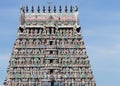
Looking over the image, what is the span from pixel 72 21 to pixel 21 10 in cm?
966

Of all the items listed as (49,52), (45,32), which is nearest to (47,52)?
(49,52)

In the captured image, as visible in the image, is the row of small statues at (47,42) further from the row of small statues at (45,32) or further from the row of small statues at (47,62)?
the row of small statues at (47,62)

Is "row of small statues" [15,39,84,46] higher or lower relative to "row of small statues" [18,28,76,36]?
lower

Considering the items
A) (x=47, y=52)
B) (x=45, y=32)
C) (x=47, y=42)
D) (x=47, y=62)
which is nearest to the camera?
(x=47, y=62)

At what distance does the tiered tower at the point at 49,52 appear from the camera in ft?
373

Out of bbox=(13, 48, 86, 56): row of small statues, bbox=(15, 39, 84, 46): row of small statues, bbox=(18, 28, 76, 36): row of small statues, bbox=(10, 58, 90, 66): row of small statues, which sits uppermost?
bbox=(18, 28, 76, 36): row of small statues

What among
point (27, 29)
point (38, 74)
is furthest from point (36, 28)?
point (38, 74)

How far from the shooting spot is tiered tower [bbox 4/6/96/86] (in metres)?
114

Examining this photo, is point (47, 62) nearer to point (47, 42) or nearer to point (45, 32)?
point (47, 42)

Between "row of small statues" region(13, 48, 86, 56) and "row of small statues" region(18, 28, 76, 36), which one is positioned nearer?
"row of small statues" region(13, 48, 86, 56)

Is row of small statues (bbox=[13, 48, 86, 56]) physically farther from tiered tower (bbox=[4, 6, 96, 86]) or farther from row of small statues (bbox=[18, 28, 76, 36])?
row of small statues (bbox=[18, 28, 76, 36])

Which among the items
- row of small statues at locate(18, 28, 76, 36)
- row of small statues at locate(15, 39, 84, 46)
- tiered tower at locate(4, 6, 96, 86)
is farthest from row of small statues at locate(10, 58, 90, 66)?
row of small statues at locate(18, 28, 76, 36)

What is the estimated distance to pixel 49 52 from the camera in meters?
Answer: 116

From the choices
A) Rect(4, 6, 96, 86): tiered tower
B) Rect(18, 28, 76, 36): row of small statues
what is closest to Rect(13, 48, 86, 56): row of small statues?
Answer: Rect(4, 6, 96, 86): tiered tower
